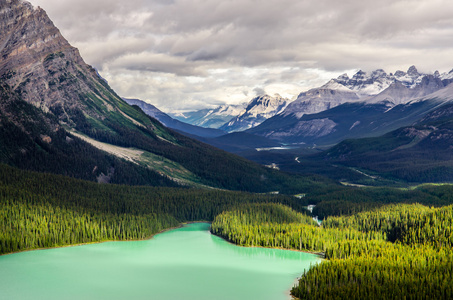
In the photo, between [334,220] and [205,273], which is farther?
[334,220]

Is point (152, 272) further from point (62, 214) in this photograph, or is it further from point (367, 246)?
point (367, 246)

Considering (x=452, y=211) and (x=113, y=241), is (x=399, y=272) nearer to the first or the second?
(x=452, y=211)

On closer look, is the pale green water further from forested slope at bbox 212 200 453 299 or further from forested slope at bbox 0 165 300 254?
forested slope at bbox 212 200 453 299

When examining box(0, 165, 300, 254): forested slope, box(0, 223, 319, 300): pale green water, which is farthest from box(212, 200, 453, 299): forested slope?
box(0, 165, 300, 254): forested slope

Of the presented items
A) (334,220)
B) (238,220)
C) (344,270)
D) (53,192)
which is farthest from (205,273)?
(53,192)

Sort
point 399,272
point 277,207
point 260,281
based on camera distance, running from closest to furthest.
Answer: point 399,272, point 260,281, point 277,207

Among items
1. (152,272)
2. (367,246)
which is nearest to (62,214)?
(152,272)

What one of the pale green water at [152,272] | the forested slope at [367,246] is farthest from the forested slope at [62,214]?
the forested slope at [367,246]

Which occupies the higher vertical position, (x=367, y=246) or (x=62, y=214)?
(x=62, y=214)
